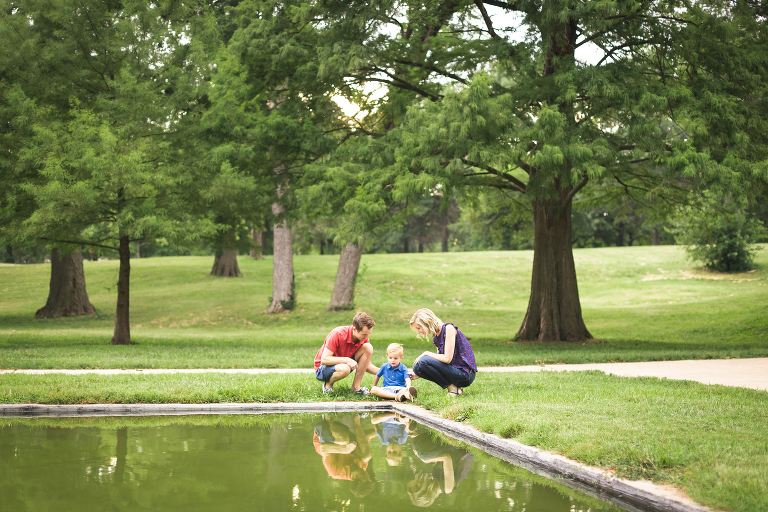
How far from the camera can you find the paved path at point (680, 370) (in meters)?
10.4

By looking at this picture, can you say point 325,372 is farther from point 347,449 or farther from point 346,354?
point 347,449

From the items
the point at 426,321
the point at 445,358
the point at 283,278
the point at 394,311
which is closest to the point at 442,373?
the point at 445,358

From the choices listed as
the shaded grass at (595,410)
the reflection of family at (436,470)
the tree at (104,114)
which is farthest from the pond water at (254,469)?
the tree at (104,114)

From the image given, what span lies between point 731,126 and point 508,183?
6.93 m

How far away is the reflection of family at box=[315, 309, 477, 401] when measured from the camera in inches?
324

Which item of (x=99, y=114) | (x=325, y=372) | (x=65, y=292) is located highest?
(x=99, y=114)

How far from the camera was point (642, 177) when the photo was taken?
1839 cm

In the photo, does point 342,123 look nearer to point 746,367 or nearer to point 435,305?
point 746,367

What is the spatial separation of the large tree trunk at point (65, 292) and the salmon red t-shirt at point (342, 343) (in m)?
Answer: 23.1

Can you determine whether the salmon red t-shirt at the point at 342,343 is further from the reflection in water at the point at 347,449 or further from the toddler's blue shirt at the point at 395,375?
the reflection in water at the point at 347,449

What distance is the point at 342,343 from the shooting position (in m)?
8.67

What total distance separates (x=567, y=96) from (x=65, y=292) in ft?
76.3

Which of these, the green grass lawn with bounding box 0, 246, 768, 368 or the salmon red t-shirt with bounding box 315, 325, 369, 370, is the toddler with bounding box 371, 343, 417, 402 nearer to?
the salmon red t-shirt with bounding box 315, 325, 369, 370

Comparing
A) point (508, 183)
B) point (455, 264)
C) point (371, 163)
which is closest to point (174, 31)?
point (371, 163)
